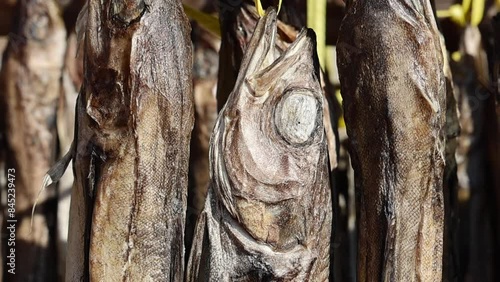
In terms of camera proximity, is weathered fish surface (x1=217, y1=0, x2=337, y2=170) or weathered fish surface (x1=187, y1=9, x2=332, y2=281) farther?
weathered fish surface (x1=217, y1=0, x2=337, y2=170)

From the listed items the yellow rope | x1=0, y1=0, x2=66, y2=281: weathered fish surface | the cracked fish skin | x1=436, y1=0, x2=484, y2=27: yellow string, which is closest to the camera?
the cracked fish skin

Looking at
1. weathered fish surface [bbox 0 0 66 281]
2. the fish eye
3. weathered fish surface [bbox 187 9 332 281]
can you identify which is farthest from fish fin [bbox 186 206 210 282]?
weathered fish surface [bbox 0 0 66 281]

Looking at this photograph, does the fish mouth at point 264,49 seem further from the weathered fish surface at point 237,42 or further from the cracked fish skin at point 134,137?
the weathered fish surface at point 237,42

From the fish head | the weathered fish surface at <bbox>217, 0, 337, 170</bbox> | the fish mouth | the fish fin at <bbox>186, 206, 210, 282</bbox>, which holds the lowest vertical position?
the fish fin at <bbox>186, 206, 210, 282</bbox>

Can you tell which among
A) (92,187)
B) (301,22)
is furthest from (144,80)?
(301,22)

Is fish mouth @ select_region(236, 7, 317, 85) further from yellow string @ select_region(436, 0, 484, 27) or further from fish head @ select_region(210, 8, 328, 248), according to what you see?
yellow string @ select_region(436, 0, 484, 27)

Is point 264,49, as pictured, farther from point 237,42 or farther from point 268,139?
point 237,42

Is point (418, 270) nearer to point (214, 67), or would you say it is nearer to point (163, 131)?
point (163, 131)

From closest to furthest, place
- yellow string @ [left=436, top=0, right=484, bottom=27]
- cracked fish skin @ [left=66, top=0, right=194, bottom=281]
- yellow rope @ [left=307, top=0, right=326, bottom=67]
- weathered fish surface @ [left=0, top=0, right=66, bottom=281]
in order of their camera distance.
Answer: cracked fish skin @ [left=66, top=0, right=194, bottom=281], yellow rope @ [left=307, top=0, right=326, bottom=67], yellow string @ [left=436, top=0, right=484, bottom=27], weathered fish surface @ [left=0, top=0, right=66, bottom=281]
